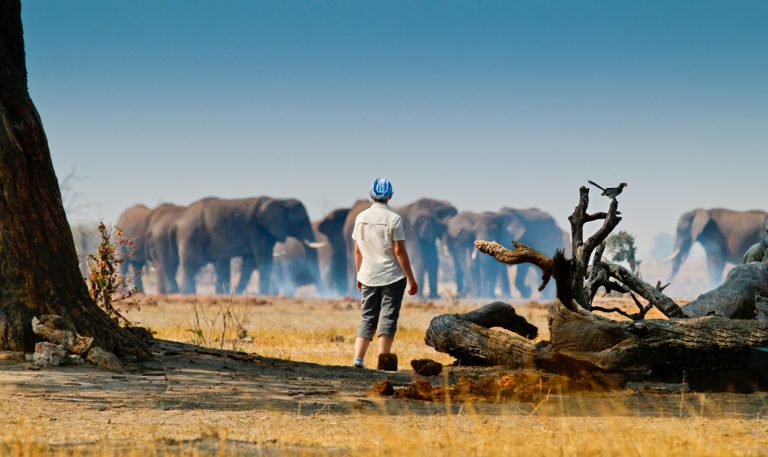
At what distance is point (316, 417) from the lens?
26.0 ft

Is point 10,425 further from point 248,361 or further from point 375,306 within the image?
point 375,306

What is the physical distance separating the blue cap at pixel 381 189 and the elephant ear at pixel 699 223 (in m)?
Answer: 66.9

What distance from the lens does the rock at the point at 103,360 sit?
33.3ft

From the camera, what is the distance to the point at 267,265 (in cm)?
8125

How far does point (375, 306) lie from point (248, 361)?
5.29ft

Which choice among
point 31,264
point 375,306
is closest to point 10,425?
point 31,264

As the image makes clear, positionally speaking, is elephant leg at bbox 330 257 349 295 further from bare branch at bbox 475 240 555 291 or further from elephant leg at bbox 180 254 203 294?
bare branch at bbox 475 240 555 291

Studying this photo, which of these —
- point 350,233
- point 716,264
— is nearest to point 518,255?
point 716,264

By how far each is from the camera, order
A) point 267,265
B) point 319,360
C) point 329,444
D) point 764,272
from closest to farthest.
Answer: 1. point 329,444
2. point 764,272
3. point 319,360
4. point 267,265

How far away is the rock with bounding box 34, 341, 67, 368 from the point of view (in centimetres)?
991

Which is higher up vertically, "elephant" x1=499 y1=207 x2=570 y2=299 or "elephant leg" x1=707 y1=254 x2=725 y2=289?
"elephant" x1=499 y1=207 x2=570 y2=299

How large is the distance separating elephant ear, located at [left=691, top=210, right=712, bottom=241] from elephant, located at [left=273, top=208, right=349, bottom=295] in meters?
28.4

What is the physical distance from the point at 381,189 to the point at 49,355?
4131 mm

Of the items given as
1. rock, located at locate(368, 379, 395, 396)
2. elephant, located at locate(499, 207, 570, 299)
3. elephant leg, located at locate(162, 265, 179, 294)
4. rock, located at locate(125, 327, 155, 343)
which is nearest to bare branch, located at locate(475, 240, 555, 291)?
rock, located at locate(368, 379, 395, 396)
